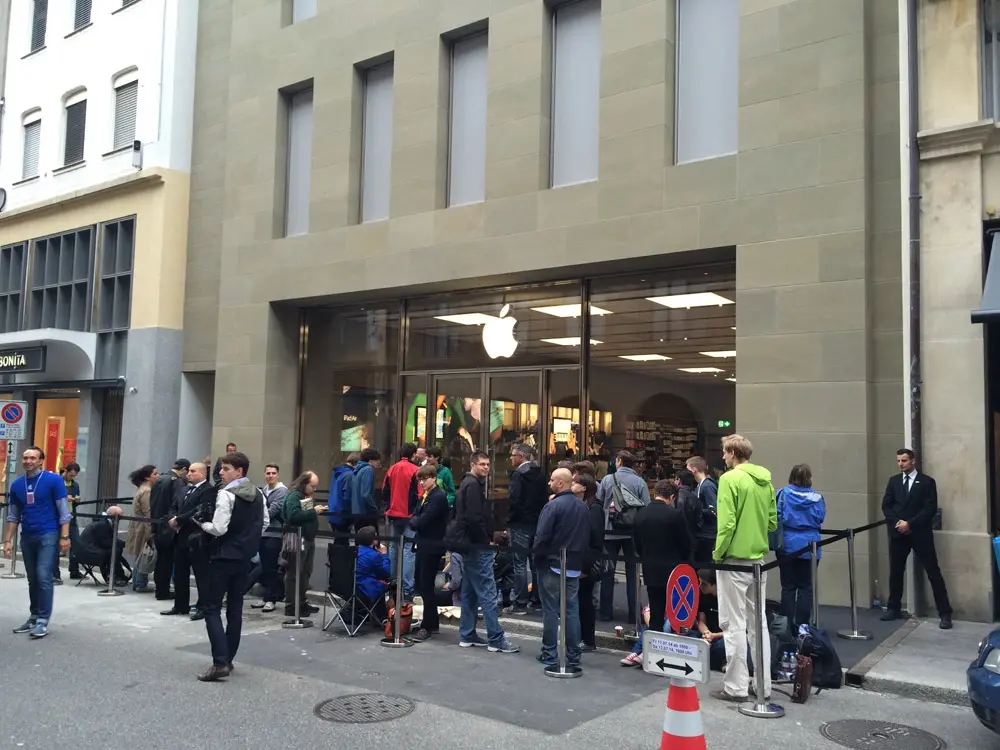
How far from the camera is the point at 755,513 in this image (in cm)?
751

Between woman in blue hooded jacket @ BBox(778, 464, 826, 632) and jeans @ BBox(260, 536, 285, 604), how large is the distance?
6.21 metres

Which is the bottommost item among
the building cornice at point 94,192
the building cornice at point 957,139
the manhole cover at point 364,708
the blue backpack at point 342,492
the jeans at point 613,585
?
the manhole cover at point 364,708

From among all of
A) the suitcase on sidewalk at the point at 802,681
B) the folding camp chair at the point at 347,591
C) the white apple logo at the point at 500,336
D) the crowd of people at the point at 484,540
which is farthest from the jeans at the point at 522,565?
the white apple logo at the point at 500,336

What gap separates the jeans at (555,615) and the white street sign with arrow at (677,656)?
9.53 feet

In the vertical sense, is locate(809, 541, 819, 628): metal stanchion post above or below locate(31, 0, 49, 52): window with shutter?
below

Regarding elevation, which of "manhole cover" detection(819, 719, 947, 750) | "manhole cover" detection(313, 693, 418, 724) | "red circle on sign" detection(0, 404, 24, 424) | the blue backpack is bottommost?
"manhole cover" detection(313, 693, 418, 724)

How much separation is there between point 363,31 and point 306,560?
10.1 metres

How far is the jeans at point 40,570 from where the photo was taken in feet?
31.6

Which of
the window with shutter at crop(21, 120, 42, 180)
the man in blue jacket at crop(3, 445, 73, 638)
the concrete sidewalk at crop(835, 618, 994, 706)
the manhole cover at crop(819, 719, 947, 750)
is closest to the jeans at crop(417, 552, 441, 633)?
the man in blue jacket at crop(3, 445, 73, 638)

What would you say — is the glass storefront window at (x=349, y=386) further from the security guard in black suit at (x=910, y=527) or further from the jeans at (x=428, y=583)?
the security guard in black suit at (x=910, y=527)

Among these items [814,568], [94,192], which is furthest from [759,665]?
[94,192]

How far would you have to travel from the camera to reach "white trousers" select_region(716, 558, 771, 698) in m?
7.23

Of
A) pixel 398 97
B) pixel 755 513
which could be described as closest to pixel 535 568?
pixel 755 513

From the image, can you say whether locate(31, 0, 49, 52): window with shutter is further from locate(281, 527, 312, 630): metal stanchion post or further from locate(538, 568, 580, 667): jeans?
locate(538, 568, 580, 667): jeans
